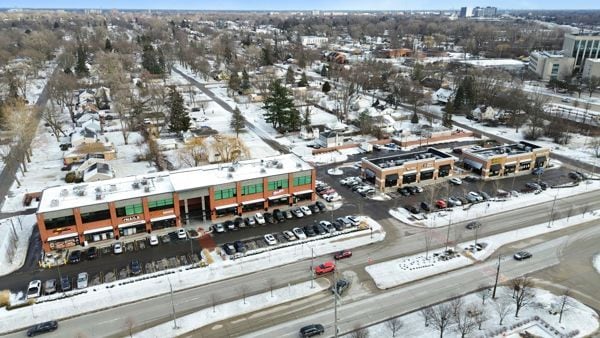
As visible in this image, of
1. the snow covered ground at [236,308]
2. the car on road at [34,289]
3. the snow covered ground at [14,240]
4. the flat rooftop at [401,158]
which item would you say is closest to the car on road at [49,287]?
the car on road at [34,289]

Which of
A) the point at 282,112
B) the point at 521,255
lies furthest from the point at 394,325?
the point at 282,112

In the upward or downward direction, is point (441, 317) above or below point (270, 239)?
above

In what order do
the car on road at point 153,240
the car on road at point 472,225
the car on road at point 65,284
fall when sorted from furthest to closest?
the car on road at point 472,225, the car on road at point 153,240, the car on road at point 65,284

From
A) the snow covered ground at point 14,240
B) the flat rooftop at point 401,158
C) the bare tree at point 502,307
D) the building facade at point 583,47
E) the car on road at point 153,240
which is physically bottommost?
the snow covered ground at point 14,240

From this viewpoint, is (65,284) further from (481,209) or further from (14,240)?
(481,209)

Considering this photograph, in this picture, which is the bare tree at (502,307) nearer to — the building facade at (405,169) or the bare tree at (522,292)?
the bare tree at (522,292)

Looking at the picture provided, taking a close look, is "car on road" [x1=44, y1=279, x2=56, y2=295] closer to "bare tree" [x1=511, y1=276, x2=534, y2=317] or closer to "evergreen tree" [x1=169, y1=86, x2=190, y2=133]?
"bare tree" [x1=511, y1=276, x2=534, y2=317]

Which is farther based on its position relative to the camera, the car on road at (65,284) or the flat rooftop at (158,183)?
the flat rooftop at (158,183)
